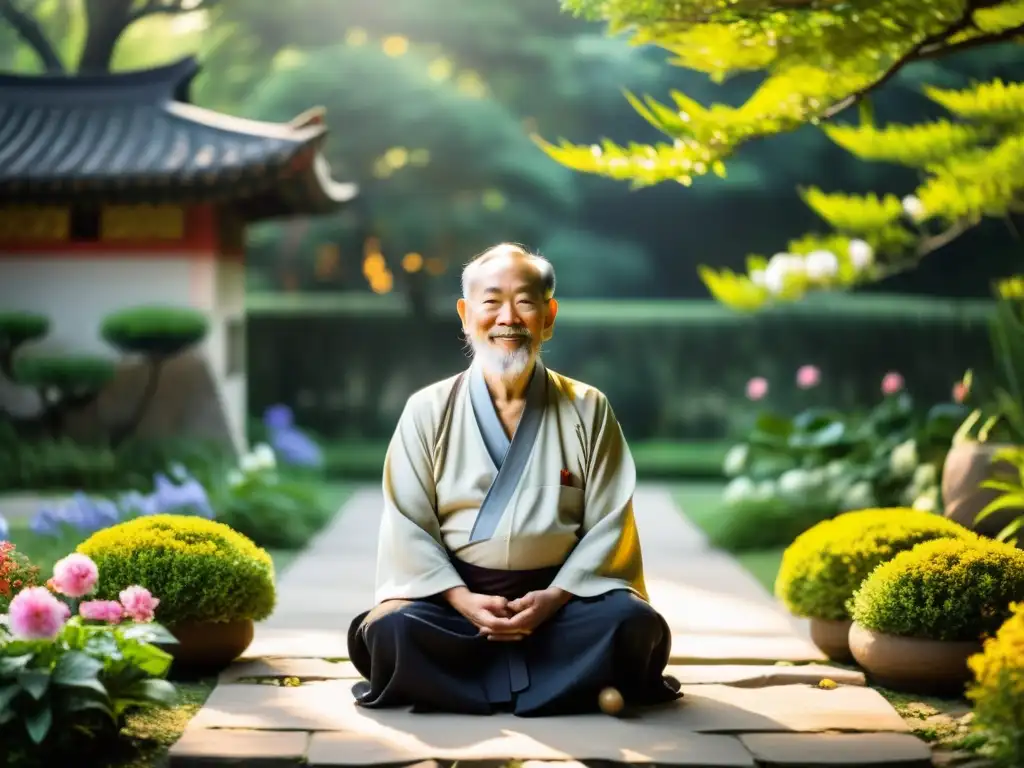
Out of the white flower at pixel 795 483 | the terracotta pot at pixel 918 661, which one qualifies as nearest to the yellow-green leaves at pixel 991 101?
the white flower at pixel 795 483

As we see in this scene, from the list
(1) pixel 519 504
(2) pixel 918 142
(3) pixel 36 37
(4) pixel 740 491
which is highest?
(3) pixel 36 37

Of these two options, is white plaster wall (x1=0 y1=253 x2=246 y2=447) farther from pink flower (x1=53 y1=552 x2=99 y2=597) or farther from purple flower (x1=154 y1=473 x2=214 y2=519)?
pink flower (x1=53 y1=552 x2=99 y2=597)

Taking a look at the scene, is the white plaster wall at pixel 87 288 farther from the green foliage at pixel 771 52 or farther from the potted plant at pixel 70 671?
the potted plant at pixel 70 671

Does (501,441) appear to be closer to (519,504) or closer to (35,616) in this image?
(519,504)

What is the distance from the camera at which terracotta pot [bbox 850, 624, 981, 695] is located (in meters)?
3.92

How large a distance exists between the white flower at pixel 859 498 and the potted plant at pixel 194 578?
12.7 feet

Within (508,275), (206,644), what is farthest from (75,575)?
(508,275)

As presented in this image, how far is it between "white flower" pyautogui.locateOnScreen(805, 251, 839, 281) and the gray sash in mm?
3534

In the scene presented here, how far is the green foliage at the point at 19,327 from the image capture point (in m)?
8.65

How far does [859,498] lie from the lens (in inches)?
285

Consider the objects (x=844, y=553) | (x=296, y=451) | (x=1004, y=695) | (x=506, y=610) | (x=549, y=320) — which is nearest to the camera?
(x=1004, y=695)

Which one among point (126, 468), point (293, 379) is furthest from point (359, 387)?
point (126, 468)

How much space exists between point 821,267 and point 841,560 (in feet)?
9.76

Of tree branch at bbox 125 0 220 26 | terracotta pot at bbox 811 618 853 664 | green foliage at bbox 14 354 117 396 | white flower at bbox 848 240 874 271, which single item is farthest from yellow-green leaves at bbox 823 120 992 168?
tree branch at bbox 125 0 220 26
